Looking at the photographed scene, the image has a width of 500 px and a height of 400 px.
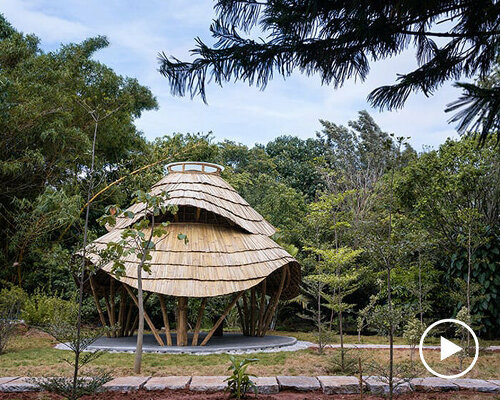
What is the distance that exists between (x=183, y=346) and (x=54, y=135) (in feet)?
22.4

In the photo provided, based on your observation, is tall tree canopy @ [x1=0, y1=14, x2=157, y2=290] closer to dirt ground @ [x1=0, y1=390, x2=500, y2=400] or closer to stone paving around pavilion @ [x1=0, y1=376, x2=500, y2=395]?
stone paving around pavilion @ [x1=0, y1=376, x2=500, y2=395]

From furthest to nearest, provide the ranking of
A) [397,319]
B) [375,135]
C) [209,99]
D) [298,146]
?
[298,146]
[375,135]
[397,319]
[209,99]

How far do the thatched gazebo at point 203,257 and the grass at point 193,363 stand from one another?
1.28m

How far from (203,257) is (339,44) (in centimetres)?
697

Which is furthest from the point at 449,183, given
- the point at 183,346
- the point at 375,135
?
the point at 375,135

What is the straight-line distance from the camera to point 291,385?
4.70m

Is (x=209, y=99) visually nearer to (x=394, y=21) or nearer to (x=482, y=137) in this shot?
(x=394, y=21)

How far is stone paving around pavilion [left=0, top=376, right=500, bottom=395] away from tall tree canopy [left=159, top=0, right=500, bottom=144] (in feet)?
9.84

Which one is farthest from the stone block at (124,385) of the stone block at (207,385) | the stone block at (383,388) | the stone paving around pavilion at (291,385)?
the stone block at (383,388)

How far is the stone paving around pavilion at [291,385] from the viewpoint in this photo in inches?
181

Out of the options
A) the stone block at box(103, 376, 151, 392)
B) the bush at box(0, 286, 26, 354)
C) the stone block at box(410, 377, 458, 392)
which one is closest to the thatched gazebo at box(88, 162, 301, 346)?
the bush at box(0, 286, 26, 354)

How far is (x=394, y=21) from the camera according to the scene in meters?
2.92

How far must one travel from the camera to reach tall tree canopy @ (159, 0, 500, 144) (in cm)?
290

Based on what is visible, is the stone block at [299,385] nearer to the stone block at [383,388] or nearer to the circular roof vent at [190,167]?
the stone block at [383,388]
